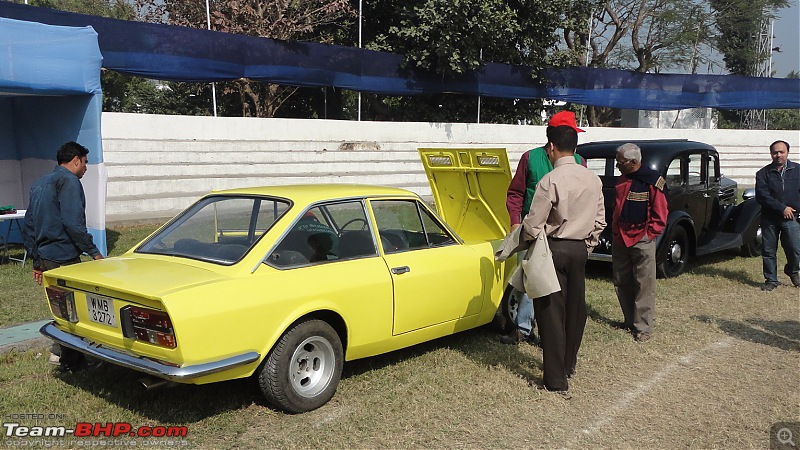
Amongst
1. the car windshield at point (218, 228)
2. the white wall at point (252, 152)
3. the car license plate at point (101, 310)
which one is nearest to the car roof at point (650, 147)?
the car windshield at point (218, 228)

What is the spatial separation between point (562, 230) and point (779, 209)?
186 inches

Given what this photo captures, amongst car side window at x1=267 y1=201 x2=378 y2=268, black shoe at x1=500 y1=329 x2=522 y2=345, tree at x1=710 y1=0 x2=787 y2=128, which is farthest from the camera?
tree at x1=710 y1=0 x2=787 y2=128

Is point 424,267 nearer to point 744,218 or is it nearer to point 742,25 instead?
point 744,218

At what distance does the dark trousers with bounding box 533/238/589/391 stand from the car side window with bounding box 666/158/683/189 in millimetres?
4346

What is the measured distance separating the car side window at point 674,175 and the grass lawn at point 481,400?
266 centimetres

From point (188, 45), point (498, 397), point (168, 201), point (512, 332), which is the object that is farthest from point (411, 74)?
point (498, 397)

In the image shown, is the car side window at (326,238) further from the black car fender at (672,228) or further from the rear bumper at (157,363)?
the black car fender at (672,228)

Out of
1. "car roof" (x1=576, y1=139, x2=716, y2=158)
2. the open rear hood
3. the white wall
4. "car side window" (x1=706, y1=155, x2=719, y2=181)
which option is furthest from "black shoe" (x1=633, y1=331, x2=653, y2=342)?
the white wall

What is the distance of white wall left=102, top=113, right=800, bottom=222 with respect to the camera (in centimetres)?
1305

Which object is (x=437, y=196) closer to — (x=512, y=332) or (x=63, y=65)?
(x=512, y=332)

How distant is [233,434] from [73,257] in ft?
6.95

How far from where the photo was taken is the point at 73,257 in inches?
196

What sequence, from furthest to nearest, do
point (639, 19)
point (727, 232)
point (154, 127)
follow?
point (639, 19) → point (154, 127) → point (727, 232)

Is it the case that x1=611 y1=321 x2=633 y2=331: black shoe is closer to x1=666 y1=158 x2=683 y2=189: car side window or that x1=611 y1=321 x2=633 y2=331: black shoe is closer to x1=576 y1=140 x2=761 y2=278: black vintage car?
x1=576 y1=140 x2=761 y2=278: black vintage car
